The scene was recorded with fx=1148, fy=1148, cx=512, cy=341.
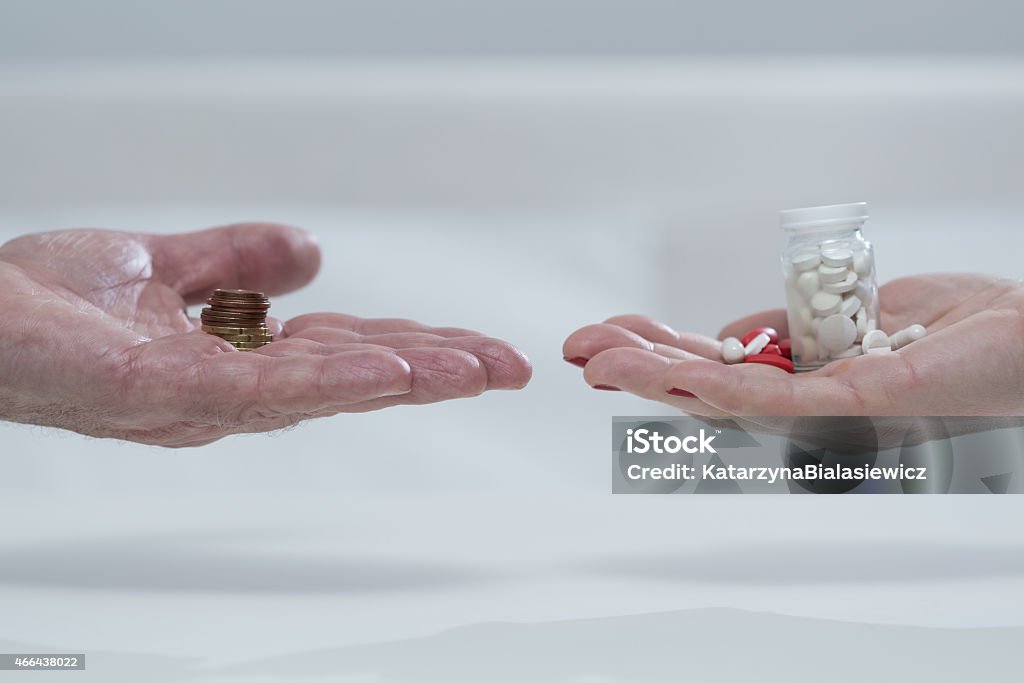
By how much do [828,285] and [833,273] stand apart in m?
0.02

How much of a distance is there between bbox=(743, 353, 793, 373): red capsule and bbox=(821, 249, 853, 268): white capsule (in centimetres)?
17

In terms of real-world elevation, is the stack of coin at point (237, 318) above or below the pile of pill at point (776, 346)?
above

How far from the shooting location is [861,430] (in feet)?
5.30

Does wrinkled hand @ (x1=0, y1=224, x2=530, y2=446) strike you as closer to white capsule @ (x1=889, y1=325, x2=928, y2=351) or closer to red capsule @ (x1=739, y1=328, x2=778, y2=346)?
red capsule @ (x1=739, y1=328, x2=778, y2=346)

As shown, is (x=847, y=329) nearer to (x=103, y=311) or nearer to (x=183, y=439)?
(x=183, y=439)

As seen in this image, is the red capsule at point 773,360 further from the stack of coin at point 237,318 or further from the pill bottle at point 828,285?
the stack of coin at point 237,318

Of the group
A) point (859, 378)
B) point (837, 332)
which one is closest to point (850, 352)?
point (837, 332)

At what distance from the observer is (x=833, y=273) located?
1.86 meters

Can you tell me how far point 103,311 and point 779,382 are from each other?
3.86ft

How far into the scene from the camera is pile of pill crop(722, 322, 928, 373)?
183 cm

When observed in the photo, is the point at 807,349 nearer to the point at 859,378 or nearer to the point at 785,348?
the point at 785,348

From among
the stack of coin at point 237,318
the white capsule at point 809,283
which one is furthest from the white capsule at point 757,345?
the stack of coin at point 237,318

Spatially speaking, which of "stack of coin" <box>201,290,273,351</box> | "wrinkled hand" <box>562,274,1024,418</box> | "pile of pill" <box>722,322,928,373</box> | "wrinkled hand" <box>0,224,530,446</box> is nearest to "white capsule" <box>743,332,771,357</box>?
"pile of pill" <box>722,322,928,373</box>

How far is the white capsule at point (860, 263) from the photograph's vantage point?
6.16 ft
